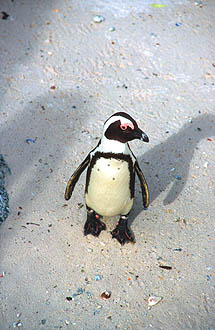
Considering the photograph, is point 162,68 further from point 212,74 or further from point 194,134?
point 194,134

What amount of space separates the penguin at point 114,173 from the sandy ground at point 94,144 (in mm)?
163

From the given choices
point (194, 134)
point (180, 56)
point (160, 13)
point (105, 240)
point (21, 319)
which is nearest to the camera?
point (21, 319)

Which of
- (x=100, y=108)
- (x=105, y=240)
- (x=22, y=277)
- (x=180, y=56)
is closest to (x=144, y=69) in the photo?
(x=180, y=56)

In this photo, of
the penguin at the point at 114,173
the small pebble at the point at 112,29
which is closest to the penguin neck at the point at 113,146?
the penguin at the point at 114,173

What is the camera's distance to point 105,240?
2285mm

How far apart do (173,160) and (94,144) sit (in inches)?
21.3

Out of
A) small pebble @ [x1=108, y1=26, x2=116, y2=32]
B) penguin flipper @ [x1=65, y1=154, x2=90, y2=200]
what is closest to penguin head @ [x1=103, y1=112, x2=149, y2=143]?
penguin flipper @ [x1=65, y1=154, x2=90, y2=200]

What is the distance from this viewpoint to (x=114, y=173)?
1.96m

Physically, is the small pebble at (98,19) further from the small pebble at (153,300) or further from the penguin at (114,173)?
the small pebble at (153,300)

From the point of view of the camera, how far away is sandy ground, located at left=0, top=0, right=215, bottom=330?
2.02 metres

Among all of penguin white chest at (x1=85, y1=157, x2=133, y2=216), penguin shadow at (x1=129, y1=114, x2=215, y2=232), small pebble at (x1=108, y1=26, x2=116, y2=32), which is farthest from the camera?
small pebble at (x1=108, y1=26, x2=116, y2=32)

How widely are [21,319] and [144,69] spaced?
2267mm

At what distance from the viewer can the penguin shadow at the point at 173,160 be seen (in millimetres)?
2531

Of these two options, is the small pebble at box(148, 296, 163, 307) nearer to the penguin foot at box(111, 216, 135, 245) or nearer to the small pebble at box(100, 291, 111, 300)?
the small pebble at box(100, 291, 111, 300)
